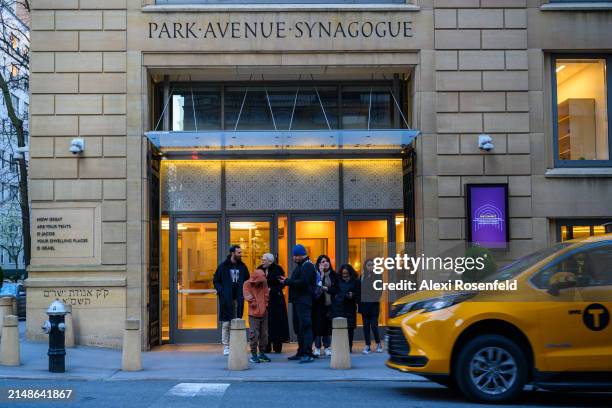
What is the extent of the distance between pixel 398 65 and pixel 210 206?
4879 mm

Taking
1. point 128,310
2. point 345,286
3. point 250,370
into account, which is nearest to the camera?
point 250,370

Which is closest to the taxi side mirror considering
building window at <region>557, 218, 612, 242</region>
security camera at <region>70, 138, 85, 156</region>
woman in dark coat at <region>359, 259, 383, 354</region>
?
woman in dark coat at <region>359, 259, 383, 354</region>

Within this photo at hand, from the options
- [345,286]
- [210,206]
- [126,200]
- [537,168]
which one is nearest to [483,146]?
[537,168]

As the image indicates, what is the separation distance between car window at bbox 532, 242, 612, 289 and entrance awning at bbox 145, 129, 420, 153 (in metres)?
6.32

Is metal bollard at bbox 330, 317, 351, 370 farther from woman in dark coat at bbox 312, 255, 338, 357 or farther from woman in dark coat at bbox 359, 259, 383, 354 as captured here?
woman in dark coat at bbox 359, 259, 383, 354

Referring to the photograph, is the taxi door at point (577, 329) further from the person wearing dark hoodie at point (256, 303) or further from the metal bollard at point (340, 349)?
the person wearing dark hoodie at point (256, 303)

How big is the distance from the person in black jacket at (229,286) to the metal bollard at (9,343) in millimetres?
3488

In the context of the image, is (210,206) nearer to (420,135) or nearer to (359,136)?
(359,136)

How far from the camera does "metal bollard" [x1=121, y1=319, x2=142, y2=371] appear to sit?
12094mm

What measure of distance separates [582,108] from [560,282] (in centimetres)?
840

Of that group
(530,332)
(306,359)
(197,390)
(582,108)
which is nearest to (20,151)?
(306,359)

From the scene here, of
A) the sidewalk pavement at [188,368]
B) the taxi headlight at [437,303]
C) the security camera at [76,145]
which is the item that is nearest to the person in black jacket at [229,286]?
the sidewalk pavement at [188,368]

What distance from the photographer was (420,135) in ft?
50.6

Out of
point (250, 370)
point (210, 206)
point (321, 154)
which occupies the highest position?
point (321, 154)
